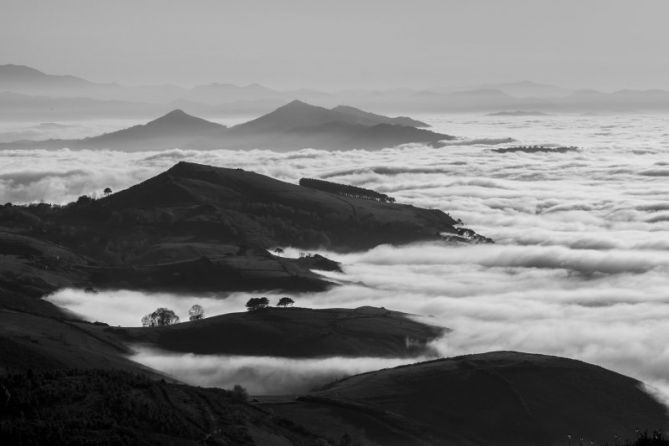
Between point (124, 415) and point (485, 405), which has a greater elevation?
point (124, 415)

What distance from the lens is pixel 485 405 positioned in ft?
583

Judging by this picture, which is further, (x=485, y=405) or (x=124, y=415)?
(x=485, y=405)

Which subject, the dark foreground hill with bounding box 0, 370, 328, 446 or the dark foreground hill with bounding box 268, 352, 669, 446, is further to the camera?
the dark foreground hill with bounding box 268, 352, 669, 446

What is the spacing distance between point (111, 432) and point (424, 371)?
87.4 metres

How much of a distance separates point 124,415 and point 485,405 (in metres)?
74.0

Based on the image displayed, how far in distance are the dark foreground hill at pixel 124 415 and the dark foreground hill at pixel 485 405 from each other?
16047 mm

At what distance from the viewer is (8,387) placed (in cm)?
12325

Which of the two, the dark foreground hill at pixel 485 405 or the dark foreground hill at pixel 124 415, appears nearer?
the dark foreground hill at pixel 124 415

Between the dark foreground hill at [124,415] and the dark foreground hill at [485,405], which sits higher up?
the dark foreground hill at [124,415]

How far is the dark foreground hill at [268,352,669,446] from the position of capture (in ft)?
533

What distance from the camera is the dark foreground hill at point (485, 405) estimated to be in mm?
162500

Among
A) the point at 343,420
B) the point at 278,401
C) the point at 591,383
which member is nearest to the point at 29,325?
the point at 278,401

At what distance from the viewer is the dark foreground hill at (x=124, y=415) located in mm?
110500

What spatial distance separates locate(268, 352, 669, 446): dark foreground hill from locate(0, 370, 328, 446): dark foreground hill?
1605 centimetres
